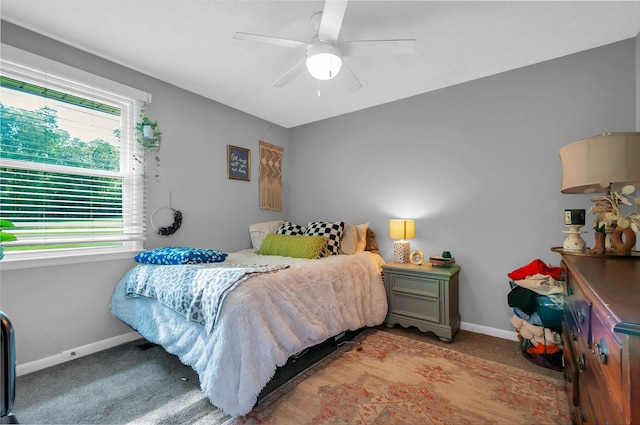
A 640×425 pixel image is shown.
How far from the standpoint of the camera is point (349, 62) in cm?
250

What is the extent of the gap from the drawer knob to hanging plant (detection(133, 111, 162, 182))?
3.12 m

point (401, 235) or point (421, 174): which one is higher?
point (421, 174)

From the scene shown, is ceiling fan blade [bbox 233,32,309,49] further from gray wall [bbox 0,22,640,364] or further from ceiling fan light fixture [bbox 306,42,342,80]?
gray wall [bbox 0,22,640,364]

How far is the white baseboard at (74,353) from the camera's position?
2.02 m

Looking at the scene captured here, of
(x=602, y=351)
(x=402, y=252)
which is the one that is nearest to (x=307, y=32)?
(x=402, y=252)

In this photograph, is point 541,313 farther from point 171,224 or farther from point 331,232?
point 171,224

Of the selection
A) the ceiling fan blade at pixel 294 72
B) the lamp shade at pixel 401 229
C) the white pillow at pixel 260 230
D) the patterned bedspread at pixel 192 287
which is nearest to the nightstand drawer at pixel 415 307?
the lamp shade at pixel 401 229

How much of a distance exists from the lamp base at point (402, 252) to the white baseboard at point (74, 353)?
2638 millimetres

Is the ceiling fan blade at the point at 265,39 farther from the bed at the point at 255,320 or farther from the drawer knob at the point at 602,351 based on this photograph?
the drawer knob at the point at 602,351

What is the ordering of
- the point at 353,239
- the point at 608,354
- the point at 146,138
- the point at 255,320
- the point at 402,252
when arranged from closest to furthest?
the point at 608,354
the point at 255,320
the point at 146,138
the point at 402,252
the point at 353,239

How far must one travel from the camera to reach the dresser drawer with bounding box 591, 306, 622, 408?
2.02 feet

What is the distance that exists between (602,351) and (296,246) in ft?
7.71

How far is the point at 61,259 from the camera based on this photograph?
2.16m

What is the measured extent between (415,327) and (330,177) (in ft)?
6.91
